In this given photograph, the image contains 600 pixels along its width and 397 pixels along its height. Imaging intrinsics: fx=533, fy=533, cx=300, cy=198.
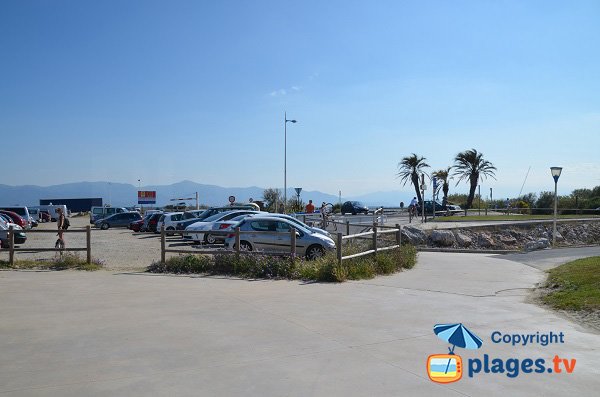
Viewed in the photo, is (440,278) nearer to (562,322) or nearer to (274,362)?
(562,322)

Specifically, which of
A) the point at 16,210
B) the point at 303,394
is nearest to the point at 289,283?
the point at 303,394

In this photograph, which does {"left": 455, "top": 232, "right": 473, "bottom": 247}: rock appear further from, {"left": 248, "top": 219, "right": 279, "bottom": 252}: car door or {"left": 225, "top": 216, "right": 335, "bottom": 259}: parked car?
{"left": 248, "top": 219, "right": 279, "bottom": 252}: car door

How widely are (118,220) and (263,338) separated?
1582 inches

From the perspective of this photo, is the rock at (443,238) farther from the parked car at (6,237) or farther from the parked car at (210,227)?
the parked car at (6,237)

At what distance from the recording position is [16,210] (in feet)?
128

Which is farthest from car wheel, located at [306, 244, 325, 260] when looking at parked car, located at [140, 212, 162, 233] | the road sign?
the road sign

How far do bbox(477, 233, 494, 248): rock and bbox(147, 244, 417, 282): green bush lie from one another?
56.8 feet

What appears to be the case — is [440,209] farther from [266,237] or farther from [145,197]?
[145,197]

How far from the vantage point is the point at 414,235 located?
3042 centimetres

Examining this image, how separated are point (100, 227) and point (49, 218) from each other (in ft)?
62.7

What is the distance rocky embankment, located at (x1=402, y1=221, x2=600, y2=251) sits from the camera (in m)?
30.2

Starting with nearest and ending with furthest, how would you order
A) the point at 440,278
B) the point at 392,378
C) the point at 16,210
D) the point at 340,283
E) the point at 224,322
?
the point at 392,378 < the point at 224,322 < the point at 340,283 < the point at 440,278 < the point at 16,210

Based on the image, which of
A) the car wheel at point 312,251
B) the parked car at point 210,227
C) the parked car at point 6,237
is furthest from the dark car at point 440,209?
the parked car at point 6,237

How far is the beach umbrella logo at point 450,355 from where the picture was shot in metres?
6.04
